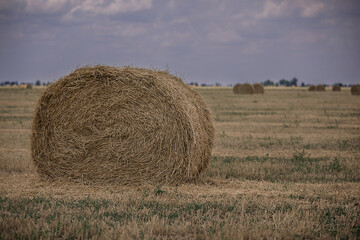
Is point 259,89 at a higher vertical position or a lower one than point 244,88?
lower

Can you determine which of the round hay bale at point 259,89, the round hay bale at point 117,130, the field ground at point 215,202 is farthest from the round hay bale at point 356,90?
the round hay bale at point 117,130

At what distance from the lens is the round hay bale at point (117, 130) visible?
797cm

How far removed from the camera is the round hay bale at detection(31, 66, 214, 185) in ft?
26.2

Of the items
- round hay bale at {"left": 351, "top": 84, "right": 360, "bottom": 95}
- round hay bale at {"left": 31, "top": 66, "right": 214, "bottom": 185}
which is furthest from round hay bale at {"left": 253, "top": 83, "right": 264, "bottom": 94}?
round hay bale at {"left": 31, "top": 66, "right": 214, "bottom": 185}

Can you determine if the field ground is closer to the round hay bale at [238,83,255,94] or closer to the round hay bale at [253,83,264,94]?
the round hay bale at [238,83,255,94]

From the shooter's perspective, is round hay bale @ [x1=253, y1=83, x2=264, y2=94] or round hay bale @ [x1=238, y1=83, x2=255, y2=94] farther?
round hay bale @ [x1=253, y1=83, x2=264, y2=94]

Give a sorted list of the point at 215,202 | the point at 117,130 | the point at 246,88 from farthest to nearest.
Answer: the point at 246,88 < the point at 117,130 < the point at 215,202

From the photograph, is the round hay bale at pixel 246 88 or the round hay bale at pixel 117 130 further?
the round hay bale at pixel 246 88

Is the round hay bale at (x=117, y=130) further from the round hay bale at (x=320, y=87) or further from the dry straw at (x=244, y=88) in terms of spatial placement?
the round hay bale at (x=320, y=87)

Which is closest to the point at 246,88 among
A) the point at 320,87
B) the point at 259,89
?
the point at 259,89

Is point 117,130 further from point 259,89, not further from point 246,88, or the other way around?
point 259,89

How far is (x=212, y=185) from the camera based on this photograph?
26.3 feet

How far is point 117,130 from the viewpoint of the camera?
817cm

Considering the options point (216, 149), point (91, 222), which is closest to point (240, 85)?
point (216, 149)
